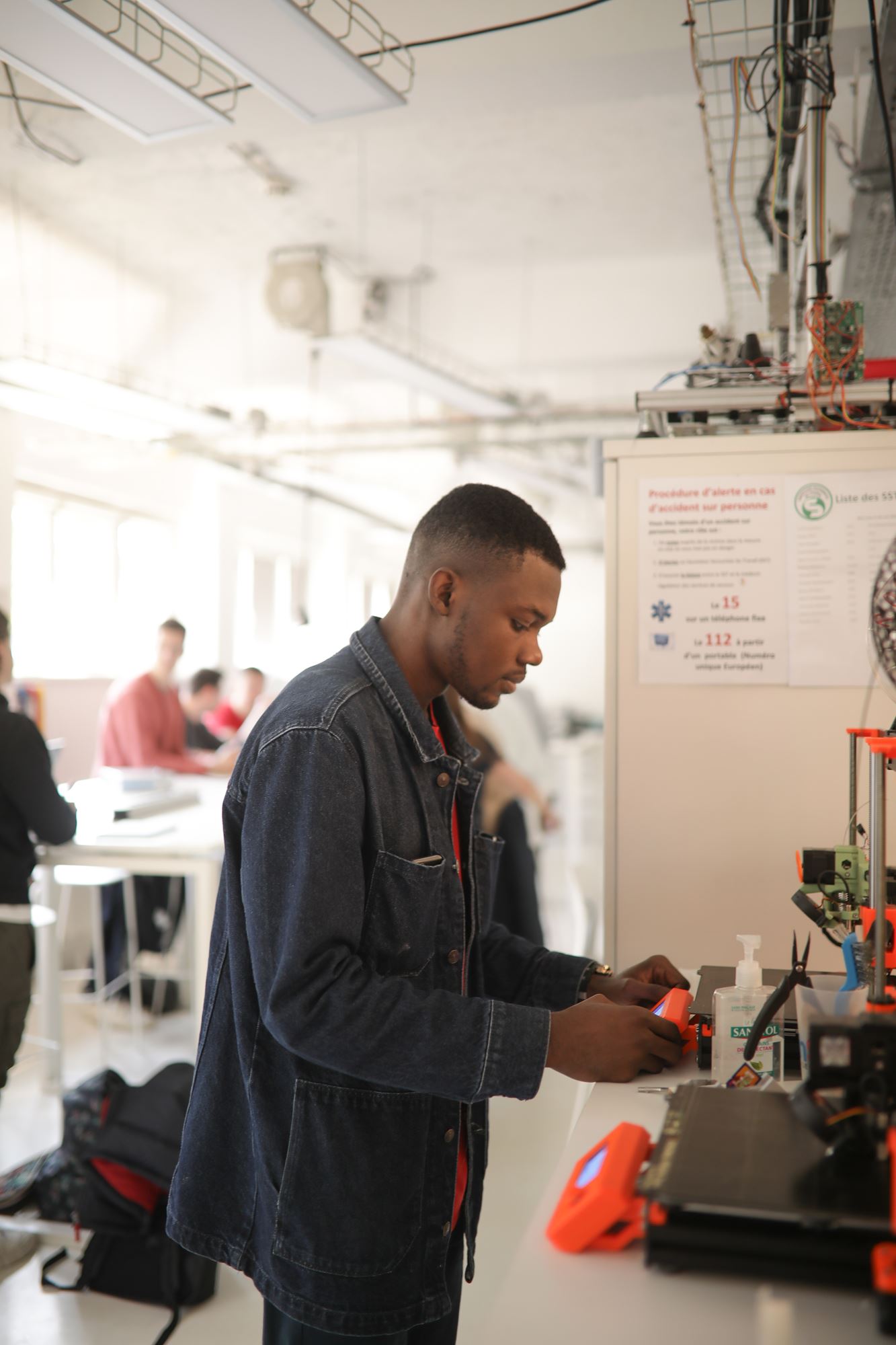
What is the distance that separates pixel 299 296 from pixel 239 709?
284 cm

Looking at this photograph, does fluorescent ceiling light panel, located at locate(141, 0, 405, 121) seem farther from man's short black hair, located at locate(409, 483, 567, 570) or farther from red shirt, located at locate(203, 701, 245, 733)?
red shirt, located at locate(203, 701, 245, 733)

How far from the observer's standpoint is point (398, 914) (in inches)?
47.2

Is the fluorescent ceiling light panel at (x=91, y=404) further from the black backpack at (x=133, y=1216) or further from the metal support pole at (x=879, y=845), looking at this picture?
the metal support pole at (x=879, y=845)

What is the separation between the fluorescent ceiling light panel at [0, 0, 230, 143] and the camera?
8.11 ft

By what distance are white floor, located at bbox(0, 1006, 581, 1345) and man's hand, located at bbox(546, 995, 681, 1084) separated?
2.77ft

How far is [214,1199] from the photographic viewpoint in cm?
125

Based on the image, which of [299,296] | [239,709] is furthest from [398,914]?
[239,709]

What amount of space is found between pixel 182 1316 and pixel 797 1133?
2020 mm

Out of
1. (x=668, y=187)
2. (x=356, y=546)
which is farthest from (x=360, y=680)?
(x=356, y=546)

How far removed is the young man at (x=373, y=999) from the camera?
1.10m

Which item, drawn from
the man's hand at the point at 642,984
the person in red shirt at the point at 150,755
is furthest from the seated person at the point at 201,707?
the man's hand at the point at 642,984

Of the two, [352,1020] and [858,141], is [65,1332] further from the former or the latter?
[858,141]

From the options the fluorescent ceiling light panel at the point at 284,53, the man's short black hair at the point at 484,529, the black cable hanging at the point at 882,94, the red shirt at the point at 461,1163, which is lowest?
the red shirt at the point at 461,1163

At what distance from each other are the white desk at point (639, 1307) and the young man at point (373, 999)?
8.5 inches
